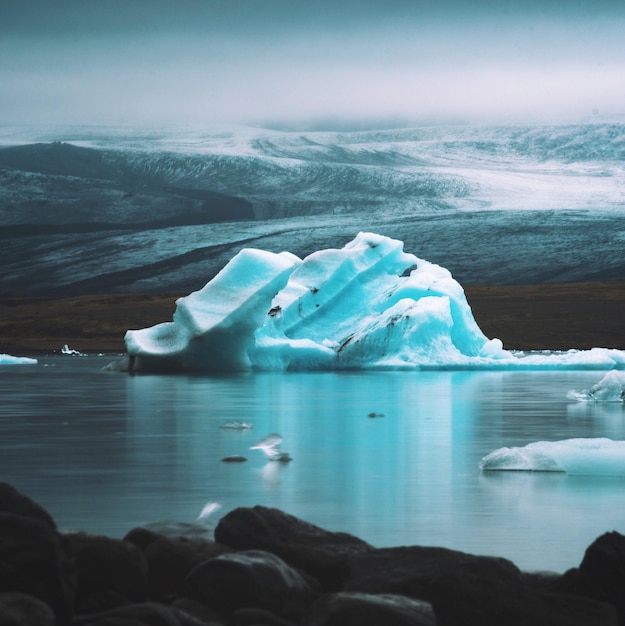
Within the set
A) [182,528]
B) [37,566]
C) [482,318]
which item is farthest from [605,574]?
[482,318]

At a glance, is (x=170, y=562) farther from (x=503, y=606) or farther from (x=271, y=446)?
(x=271, y=446)

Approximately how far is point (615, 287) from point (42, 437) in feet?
184

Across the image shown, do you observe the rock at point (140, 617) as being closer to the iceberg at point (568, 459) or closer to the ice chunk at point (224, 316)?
the iceberg at point (568, 459)

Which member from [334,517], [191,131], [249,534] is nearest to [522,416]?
[334,517]

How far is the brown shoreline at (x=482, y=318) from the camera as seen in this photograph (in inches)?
1948

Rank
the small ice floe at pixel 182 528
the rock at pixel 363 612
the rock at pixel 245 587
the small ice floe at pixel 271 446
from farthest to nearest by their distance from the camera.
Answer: the small ice floe at pixel 271 446 → the small ice floe at pixel 182 528 → the rock at pixel 245 587 → the rock at pixel 363 612

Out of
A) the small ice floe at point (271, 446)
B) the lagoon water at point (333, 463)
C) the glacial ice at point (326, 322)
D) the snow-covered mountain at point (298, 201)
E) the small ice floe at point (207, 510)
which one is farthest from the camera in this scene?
the snow-covered mountain at point (298, 201)

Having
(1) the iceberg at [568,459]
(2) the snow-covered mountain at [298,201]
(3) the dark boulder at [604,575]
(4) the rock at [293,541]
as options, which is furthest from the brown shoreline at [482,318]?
(3) the dark boulder at [604,575]

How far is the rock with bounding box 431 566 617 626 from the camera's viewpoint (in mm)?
4996

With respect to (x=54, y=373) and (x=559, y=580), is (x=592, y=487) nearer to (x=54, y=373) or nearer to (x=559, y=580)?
(x=559, y=580)

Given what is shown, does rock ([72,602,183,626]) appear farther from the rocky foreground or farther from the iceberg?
the iceberg

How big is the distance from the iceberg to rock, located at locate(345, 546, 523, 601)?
4.26 m

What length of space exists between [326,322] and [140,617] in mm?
24742

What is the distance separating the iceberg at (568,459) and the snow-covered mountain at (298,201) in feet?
267
